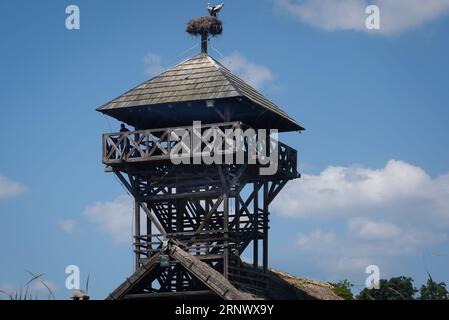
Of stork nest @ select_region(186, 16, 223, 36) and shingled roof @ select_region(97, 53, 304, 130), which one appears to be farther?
stork nest @ select_region(186, 16, 223, 36)

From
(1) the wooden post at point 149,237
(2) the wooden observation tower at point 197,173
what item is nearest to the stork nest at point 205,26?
(2) the wooden observation tower at point 197,173

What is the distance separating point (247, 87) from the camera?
32.0 m

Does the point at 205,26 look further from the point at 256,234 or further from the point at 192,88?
the point at 256,234

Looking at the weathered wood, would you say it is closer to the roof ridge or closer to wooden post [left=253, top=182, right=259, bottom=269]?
wooden post [left=253, top=182, right=259, bottom=269]

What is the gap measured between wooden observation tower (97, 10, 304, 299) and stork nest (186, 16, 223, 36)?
0.05 meters

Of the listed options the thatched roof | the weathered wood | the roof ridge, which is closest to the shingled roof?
the roof ridge

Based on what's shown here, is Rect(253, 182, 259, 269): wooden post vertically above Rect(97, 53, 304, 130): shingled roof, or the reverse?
Rect(97, 53, 304, 130): shingled roof

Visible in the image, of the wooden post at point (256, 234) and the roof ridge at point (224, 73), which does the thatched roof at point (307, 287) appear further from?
the roof ridge at point (224, 73)

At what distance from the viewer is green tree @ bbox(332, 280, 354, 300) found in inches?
1504

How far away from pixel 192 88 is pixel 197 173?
8.38 ft

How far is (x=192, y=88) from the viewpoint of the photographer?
3022 centimetres
